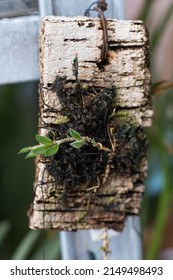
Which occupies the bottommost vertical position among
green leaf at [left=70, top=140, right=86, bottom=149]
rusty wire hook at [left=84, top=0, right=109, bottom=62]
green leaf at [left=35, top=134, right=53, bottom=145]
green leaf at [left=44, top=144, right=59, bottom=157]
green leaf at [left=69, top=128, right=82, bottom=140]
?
green leaf at [left=44, top=144, right=59, bottom=157]

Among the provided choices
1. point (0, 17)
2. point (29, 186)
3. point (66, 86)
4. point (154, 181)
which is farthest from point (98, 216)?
point (154, 181)

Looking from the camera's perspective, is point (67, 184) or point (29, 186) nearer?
point (67, 184)

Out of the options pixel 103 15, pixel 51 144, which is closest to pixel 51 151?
pixel 51 144

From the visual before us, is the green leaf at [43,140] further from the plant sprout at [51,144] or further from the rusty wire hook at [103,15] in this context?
the rusty wire hook at [103,15]

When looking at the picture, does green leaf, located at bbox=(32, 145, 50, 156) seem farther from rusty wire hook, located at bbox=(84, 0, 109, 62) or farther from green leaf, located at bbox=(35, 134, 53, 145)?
rusty wire hook, located at bbox=(84, 0, 109, 62)

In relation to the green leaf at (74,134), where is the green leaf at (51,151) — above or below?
below

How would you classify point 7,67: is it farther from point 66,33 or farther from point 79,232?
point 79,232

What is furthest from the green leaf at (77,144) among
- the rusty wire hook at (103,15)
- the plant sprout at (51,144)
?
the rusty wire hook at (103,15)

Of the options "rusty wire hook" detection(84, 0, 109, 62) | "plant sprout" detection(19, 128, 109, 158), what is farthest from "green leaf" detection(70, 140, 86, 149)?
"rusty wire hook" detection(84, 0, 109, 62)
